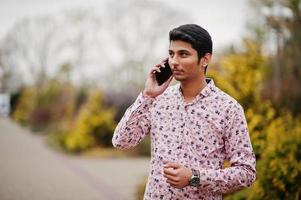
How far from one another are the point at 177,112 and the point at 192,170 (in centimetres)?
36

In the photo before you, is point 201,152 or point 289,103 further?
point 289,103

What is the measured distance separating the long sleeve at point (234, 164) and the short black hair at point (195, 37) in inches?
13.8

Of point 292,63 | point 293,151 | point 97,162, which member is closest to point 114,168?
point 97,162

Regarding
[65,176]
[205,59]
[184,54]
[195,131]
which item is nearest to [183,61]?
[184,54]

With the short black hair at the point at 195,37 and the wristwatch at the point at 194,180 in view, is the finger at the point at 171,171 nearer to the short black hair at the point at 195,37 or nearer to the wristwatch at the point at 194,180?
the wristwatch at the point at 194,180

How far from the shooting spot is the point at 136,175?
42.6 feet

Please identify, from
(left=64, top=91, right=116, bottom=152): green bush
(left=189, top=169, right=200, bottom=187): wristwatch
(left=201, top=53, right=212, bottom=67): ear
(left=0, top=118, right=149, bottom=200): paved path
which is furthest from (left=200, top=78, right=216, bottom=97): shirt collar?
(left=64, top=91, right=116, bottom=152): green bush

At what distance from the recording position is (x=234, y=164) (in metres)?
2.61

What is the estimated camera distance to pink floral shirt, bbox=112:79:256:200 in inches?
102

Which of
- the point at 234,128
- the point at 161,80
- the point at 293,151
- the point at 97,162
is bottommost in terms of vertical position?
the point at 97,162

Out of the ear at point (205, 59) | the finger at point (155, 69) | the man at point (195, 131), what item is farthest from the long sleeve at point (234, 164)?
the finger at point (155, 69)

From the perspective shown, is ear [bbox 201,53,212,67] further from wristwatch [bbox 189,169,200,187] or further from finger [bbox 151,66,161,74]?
wristwatch [bbox 189,169,200,187]

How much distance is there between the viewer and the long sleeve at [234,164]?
2541 millimetres

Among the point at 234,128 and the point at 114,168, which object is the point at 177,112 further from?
the point at 114,168
